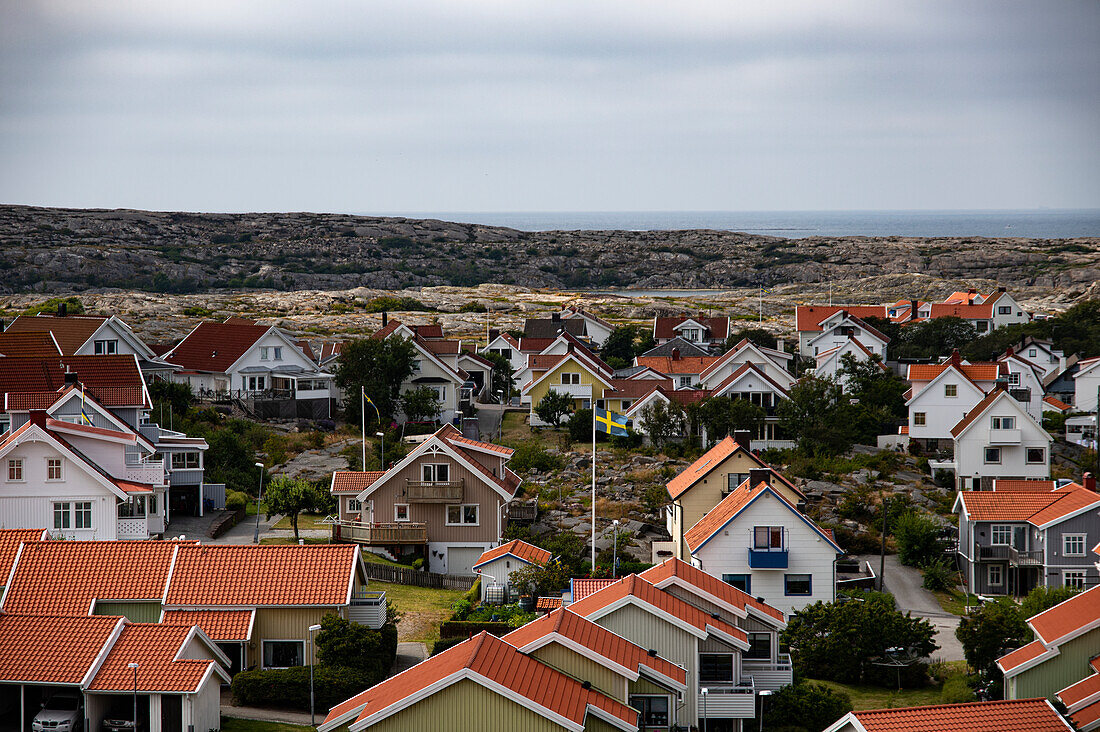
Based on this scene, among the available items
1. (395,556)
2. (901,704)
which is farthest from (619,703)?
(395,556)

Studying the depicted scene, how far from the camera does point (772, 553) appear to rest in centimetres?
3484

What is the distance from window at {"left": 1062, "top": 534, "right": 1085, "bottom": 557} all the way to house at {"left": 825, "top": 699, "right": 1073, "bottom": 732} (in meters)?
19.6

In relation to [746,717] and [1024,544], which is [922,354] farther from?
[746,717]

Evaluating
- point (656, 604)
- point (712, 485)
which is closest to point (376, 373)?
point (712, 485)

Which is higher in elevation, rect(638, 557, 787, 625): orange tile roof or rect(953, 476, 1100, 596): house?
rect(638, 557, 787, 625): orange tile roof

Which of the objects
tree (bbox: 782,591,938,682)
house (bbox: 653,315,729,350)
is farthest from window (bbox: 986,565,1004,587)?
house (bbox: 653,315,729,350)

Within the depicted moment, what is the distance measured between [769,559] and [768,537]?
669 millimetres

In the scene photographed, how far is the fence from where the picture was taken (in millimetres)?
38688

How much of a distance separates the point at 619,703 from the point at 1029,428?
35.5 metres

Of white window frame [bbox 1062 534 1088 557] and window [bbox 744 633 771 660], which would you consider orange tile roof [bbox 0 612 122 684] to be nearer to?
window [bbox 744 633 771 660]

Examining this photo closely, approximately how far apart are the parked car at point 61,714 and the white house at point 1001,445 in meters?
40.1

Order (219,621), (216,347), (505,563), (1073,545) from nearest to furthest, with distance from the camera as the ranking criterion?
(219,621) < (505,563) < (1073,545) < (216,347)

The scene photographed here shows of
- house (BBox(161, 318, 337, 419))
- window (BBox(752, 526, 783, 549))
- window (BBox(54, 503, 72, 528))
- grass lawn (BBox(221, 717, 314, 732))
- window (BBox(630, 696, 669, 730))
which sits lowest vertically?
grass lawn (BBox(221, 717, 314, 732))

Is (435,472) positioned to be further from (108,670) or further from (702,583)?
(108,670)
